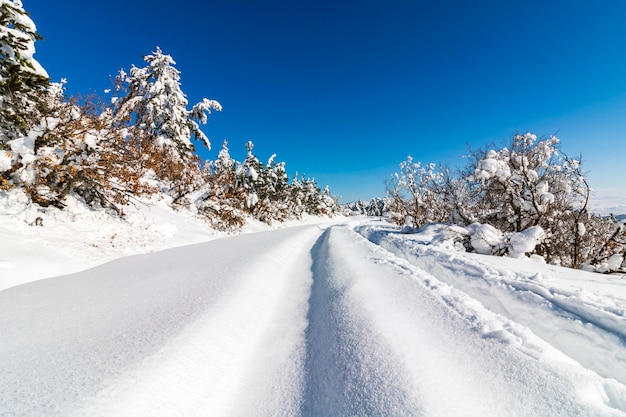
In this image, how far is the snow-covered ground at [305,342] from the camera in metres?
1.92

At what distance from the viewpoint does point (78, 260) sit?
616 cm

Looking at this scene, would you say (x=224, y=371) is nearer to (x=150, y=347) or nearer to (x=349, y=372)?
(x=150, y=347)

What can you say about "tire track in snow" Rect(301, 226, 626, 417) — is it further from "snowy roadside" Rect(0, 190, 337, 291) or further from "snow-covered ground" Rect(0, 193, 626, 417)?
"snowy roadside" Rect(0, 190, 337, 291)

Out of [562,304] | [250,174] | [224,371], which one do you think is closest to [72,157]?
[224,371]

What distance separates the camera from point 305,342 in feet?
10.4

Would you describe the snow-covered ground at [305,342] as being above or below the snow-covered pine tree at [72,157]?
below

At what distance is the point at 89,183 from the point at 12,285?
500 cm

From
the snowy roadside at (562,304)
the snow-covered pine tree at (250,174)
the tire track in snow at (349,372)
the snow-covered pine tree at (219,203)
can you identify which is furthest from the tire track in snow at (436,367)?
the snow-covered pine tree at (250,174)

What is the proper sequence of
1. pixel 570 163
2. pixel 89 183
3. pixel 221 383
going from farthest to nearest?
pixel 89 183 < pixel 570 163 < pixel 221 383

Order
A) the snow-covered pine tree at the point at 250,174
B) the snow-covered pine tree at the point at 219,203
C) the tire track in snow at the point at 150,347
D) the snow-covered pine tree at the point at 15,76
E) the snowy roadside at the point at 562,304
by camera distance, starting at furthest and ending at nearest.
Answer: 1. the snow-covered pine tree at the point at 250,174
2. the snow-covered pine tree at the point at 219,203
3. the snow-covered pine tree at the point at 15,76
4. the snowy roadside at the point at 562,304
5. the tire track in snow at the point at 150,347

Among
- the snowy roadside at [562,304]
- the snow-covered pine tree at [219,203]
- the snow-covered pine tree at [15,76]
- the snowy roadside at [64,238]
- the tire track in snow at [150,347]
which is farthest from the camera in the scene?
the snow-covered pine tree at [219,203]

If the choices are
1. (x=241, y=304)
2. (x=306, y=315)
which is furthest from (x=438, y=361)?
(x=241, y=304)

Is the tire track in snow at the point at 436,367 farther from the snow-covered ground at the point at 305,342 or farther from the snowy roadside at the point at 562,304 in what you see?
the snowy roadside at the point at 562,304

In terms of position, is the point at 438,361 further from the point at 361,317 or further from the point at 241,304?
the point at 241,304
